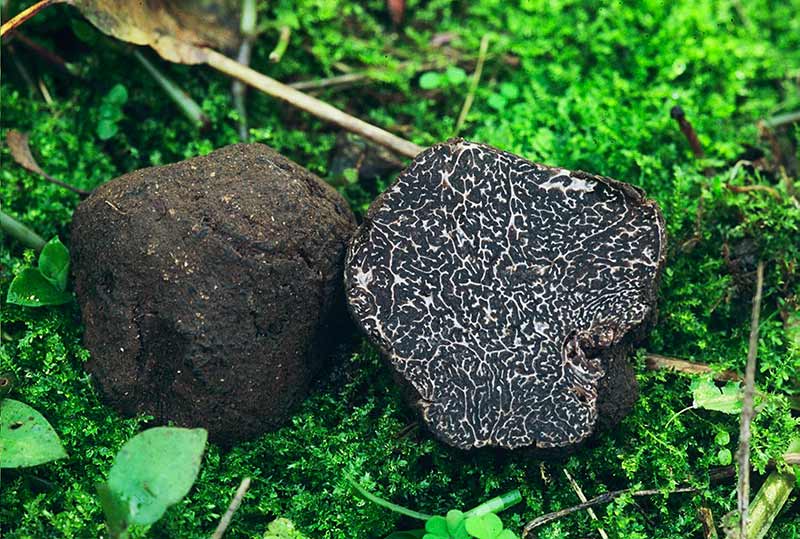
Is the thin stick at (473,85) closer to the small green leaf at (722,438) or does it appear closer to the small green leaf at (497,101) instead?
the small green leaf at (497,101)

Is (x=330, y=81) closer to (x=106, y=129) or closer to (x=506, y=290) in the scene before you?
(x=106, y=129)

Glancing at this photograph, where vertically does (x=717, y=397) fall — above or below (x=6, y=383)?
below

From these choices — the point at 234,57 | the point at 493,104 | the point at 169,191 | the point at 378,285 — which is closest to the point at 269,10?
the point at 234,57

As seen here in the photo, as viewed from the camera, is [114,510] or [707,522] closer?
[114,510]

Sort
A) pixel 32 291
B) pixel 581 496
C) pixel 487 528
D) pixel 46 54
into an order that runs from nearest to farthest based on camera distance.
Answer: pixel 487 528 < pixel 581 496 < pixel 32 291 < pixel 46 54

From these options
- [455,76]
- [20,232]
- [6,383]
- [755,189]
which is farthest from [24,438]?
[755,189]

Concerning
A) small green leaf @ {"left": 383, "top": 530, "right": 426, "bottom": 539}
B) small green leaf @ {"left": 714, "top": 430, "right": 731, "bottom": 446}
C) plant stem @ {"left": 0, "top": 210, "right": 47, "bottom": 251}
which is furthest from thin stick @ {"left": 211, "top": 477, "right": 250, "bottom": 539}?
small green leaf @ {"left": 714, "top": 430, "right": 731, "bottom": 446}

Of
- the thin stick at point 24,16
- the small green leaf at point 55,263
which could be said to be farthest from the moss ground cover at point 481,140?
the thin stick at point 24,16
